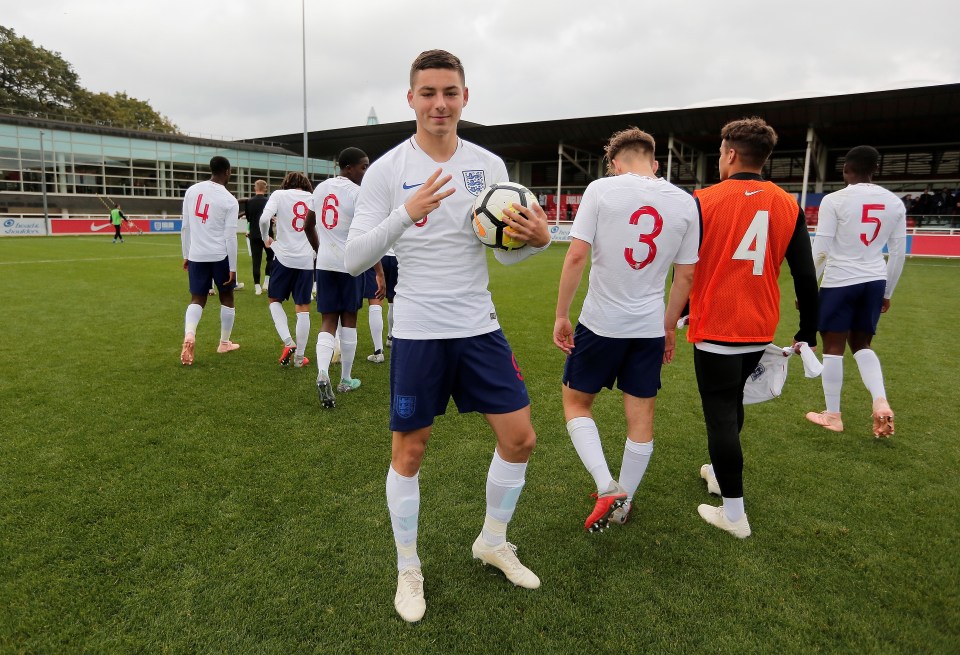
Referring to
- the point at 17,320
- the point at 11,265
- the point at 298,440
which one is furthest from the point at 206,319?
the point at 11,265

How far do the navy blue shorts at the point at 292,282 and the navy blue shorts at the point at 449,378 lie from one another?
4057 mm

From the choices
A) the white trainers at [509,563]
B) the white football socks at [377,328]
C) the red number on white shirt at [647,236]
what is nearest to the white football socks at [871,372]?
the red number on white shirt at [647,236]

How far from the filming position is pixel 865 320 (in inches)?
177

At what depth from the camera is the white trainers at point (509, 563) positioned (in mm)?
2578

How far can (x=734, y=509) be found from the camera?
→ 9.83 feet

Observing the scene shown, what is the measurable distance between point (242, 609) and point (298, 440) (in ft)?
6.15

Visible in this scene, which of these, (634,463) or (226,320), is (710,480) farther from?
(226,320)

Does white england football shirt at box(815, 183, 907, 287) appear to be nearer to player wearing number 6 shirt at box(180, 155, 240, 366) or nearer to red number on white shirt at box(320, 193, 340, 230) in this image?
red number on white shirt at box(320, 193, 340, 230)

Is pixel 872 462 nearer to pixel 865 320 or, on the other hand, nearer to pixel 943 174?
pixel 865 320

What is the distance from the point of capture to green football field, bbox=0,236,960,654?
2.29 meters

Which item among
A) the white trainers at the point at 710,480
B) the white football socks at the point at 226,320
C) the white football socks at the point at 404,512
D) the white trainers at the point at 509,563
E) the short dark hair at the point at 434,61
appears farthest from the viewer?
the white football socks at the point at 226,320

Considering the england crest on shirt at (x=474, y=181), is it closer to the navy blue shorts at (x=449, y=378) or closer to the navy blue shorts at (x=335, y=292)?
the navy blue shorts at (x=449, y=378)

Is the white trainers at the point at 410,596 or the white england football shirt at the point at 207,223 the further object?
the white england football shirt at the point at 207,223

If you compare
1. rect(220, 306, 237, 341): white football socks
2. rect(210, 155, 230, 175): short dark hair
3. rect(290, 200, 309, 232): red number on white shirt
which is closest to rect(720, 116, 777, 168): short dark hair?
rect(290, 200, 309, 232): red number on white shirt
